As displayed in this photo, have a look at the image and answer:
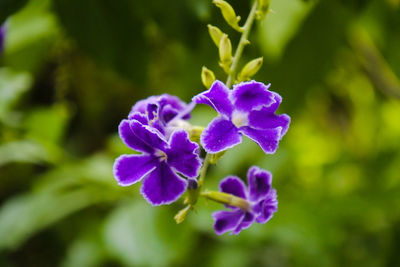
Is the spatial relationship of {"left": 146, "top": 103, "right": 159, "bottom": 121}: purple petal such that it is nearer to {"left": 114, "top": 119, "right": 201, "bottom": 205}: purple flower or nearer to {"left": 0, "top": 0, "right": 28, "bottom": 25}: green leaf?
{"left": 114, "top": 119, "right": 201, "bottom": 205}: purple flower

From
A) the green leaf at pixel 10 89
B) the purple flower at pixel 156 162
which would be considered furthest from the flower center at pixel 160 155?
the green leaf at pixel 10 89

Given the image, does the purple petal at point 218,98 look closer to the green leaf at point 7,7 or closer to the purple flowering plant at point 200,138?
the purple flowering plant at point 200,138

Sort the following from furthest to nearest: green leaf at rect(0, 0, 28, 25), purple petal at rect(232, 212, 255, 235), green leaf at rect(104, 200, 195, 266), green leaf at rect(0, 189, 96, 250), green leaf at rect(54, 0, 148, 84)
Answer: green leaf at rect(0, 189, 96, 250) < green leaf at rect(104, 200, 195, 266) < green leaf at rect(54, 0, 148, 84) < green leaf at rect(0, 0, 28, 25) < purple petal at rect(232, 212, 255, 235)

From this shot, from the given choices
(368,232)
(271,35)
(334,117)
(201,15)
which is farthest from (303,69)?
(334,117)

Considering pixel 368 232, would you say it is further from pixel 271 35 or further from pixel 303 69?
pixel 271 35

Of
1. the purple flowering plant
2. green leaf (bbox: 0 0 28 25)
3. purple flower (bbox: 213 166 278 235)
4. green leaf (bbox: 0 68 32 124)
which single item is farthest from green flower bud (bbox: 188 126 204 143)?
green leaf (bbox: 0 68 32 124)

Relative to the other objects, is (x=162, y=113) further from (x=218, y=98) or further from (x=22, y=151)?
(x=22, y=151)

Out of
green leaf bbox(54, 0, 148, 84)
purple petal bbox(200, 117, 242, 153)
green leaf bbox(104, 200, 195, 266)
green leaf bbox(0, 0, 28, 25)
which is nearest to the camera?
purple petal bbox(200, 117, 242, 153)
